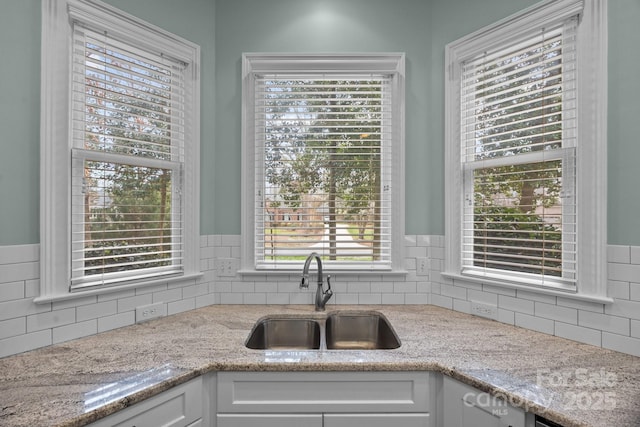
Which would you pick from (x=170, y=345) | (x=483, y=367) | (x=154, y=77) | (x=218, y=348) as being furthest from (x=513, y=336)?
(x=154, y=77)

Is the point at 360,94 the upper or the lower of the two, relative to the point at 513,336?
upper

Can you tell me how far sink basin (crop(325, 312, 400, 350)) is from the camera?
6.57ft

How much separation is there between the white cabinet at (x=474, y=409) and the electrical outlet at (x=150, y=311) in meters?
1.51

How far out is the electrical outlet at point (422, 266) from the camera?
2.19 meters

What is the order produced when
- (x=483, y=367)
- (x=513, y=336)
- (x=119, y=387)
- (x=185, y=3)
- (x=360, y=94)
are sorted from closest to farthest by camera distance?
1. (x=119, y=387)
2. (x=483, y=367)
3. (x=513, y=336)
4. (x=185, y=3)
5. (x=360, y=94)

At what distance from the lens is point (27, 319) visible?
1451mm

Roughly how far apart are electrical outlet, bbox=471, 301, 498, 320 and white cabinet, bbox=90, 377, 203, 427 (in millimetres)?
1502

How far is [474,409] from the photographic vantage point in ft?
4.14

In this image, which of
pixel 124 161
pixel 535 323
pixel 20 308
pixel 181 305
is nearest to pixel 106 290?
pixel 20 308

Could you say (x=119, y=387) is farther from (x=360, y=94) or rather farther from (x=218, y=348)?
(x=360, y=94)

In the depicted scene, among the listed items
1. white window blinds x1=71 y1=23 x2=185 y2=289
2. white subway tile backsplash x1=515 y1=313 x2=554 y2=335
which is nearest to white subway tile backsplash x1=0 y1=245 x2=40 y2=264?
white window blinds x1=71 y1=23 x2=185 y2=289

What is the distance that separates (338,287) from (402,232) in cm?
54

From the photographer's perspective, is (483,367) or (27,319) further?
(27,319)

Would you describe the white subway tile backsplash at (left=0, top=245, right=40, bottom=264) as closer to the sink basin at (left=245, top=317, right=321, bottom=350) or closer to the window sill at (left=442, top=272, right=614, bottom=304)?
the sink basin at (left=245, top=317, right=321, bottom=350)
